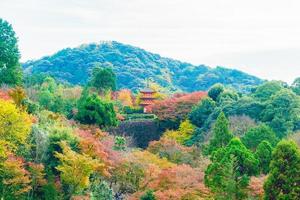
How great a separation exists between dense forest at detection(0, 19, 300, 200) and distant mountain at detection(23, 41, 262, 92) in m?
36.6

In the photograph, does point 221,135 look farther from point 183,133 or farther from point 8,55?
point 8,55

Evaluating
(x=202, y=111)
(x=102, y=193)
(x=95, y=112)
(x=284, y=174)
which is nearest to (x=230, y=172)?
(x=284, y=174)

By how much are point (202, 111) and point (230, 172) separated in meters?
23.4

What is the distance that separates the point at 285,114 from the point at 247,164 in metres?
17.5

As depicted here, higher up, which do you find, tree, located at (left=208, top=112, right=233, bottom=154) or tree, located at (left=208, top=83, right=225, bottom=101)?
tree, located at (left=208, top=83, right=225, bottom=101)

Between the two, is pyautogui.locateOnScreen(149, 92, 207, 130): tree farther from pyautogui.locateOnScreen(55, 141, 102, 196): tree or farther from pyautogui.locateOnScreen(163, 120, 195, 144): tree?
pyautogui.locateOnScreen(55, 141, 102, 196): tree

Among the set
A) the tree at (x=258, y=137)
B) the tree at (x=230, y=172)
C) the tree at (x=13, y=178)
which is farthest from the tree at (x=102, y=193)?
the tree at (x=258, y=137)

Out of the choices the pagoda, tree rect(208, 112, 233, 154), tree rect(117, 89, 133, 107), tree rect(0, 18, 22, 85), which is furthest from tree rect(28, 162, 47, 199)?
the pagoda

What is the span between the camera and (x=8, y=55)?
4144cm

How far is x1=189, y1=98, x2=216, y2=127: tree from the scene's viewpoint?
45531 millimetres

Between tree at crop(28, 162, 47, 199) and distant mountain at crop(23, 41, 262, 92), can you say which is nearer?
tree at crop(28, 162, 47, 199)

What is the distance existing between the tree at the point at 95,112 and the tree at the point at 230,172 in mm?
15108

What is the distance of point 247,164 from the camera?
2403 centimetres

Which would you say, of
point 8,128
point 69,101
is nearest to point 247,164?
point 8,128
